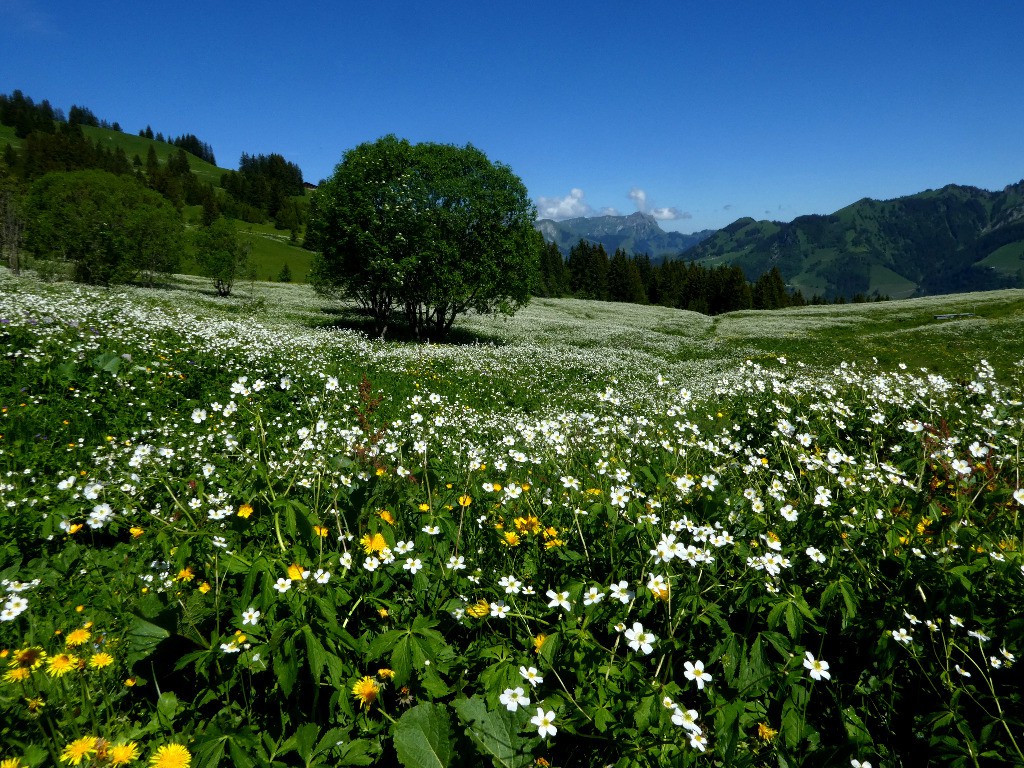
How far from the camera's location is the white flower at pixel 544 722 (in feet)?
7.18

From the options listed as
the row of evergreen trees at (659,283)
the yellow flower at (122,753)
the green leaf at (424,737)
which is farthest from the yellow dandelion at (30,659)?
the row of evergreen trees at (659,283)

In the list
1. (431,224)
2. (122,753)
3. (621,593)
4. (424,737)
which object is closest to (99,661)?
(122,753)

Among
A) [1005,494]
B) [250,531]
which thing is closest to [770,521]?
[1005,494]

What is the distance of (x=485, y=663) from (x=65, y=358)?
1077cm

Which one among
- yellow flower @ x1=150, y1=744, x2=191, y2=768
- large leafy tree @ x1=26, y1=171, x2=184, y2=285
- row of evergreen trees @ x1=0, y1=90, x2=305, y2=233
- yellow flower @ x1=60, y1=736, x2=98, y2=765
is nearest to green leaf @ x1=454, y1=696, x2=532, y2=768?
yellow flower @ x1=150, y1=744, x2=191, y2=768

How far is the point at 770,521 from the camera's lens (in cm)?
405

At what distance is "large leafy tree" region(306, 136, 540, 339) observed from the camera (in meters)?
27.4

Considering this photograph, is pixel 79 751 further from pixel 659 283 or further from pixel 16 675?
pixel 659 283

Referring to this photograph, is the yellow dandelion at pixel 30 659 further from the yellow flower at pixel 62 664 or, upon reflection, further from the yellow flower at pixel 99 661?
the yellow flower at pixel 99 661

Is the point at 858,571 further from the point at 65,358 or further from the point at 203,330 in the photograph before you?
the point at 203,330

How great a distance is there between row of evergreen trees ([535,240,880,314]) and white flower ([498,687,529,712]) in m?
103

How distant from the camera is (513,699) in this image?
2271 mm

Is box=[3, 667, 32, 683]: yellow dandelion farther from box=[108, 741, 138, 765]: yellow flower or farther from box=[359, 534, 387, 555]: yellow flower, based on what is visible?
box=[359, 534, 387, 555]: yellow flower

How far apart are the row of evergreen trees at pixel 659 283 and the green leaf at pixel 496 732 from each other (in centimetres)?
10320
